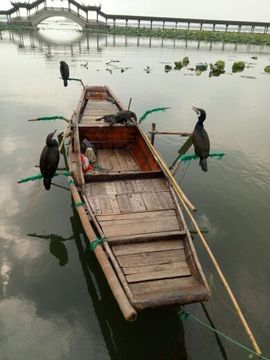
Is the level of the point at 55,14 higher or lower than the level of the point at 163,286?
higher

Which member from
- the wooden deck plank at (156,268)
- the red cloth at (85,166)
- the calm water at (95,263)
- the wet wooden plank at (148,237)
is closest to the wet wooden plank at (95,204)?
the wet wooden plank at (148,237)

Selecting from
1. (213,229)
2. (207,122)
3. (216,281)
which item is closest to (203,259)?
(216,281)

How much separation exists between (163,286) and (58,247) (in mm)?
3330

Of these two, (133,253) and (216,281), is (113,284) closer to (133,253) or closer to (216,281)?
(133,253)

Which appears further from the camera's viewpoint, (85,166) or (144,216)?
(85,166)

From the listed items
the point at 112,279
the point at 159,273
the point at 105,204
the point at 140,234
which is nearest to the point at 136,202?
the point at 105,204

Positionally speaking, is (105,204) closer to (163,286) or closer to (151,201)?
(151,201)

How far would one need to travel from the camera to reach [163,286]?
Answer: 4.52 meters

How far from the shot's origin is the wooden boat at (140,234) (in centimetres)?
424

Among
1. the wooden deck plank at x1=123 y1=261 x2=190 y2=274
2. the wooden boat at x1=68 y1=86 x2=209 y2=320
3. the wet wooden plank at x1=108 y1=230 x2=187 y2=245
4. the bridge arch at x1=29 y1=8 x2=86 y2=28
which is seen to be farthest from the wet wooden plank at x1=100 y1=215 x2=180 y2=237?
the bridge arch at x1=29 y1=8 x2=86 y2=28

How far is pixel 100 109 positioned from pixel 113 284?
9.51 metres

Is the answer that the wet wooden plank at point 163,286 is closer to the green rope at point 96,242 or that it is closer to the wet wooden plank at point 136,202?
the green rope at point 96,242

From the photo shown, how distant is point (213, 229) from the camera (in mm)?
7707

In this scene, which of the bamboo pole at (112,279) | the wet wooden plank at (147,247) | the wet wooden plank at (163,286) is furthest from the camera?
the wet wooden plank at (147,247)
